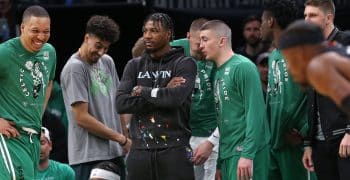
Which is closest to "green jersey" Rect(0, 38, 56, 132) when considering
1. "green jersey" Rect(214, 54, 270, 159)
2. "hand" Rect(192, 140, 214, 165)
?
"hand" Rect(192, 140, 214, 165)

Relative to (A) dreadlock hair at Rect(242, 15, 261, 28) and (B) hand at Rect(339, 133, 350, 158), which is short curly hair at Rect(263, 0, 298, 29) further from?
(A) dreadlock hair at Rect(242, 15, 261, 28)

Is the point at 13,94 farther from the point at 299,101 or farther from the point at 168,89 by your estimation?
the point at 299,101

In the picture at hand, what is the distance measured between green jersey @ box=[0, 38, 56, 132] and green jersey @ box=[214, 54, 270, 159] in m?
1.49

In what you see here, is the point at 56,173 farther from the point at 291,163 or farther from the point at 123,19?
the point at 123,19

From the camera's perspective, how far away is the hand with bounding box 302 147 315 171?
800 centimetres

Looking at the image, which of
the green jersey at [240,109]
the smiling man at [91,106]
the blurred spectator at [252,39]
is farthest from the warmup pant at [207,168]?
the blurred spectator at [252,39]

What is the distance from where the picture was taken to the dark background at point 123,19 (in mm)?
10891

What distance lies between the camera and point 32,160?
809 cm

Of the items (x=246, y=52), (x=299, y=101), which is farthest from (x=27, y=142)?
(x=246, y=52)

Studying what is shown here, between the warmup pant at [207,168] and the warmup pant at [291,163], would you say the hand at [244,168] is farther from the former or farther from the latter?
the warmup pant at [207,168]

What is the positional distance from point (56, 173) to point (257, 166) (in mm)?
1831

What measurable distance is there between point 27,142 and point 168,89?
125 cm

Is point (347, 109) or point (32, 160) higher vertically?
point (347, 109)

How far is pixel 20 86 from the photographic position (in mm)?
7984
